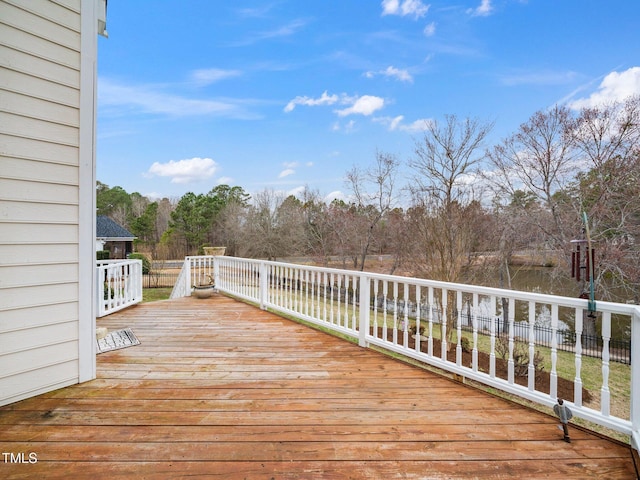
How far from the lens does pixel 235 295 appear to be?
6.09 metres

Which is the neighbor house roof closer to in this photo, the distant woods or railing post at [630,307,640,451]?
the distant woods

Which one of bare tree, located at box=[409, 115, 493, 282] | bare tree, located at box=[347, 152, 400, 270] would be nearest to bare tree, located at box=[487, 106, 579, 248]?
bare tree, located at box=[409, 115, 493, 282]

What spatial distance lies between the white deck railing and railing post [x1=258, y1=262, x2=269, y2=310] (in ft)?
0.05

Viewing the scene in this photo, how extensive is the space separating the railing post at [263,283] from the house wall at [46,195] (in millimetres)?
2704

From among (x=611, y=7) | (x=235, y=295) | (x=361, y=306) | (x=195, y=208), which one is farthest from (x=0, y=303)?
(x=195, y=208)

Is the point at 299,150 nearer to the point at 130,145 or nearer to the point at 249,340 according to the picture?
the point at 130,145

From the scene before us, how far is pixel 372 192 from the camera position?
15.5 metres

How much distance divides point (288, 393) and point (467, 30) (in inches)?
412

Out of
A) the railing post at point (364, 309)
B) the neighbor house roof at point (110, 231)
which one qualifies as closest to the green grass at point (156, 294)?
the neighbor house roof at point (110, 231)

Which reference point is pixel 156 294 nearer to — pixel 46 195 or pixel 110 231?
pixel 110 231

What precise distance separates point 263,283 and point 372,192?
11.3m

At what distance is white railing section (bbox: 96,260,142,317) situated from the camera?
4.81 m

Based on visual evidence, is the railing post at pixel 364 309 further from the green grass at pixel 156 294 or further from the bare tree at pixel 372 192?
the green grass at pixel 156 294

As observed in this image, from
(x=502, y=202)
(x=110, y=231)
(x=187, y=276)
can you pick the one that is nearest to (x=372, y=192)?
(x=502, y=202)
